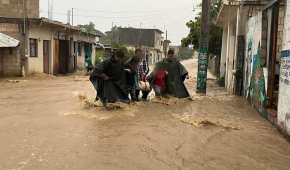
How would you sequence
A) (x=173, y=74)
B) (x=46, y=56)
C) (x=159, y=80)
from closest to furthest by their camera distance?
(x=159, y=80) < (x=173, y=74) < (x=46, y=56)

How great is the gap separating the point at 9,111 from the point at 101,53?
37.8 metres

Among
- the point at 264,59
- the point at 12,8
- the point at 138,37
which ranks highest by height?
the point at 12,8

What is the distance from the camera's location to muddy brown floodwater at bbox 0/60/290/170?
720 cm

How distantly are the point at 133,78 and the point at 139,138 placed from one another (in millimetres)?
4742

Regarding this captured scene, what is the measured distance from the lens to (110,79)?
1276 cm

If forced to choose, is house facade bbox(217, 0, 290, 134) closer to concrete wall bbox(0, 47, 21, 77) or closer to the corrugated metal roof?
the corrugated metal roof

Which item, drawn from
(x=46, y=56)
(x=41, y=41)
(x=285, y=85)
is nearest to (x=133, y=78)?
(x=285, y=85)

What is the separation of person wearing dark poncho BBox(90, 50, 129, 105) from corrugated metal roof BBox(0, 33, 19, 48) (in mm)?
12861

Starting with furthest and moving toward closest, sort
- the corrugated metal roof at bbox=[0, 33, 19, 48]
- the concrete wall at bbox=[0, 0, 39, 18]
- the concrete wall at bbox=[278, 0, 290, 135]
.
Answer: the concrete wall at bbox=[0, 0, 39, 18] → the corrugated metal roof at bbox=[0, 33, 19, 48] → the concrete wall at bbox=[278, 0, 290, 135]

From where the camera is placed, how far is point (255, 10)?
16375mm

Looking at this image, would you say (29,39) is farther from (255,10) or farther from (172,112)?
(172,112)

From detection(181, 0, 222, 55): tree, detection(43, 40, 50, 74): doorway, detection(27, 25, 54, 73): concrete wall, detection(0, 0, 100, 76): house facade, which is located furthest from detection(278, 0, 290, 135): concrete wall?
detection(181, 0, 222, 55): tree

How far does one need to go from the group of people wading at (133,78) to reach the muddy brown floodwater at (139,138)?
1.37 ft

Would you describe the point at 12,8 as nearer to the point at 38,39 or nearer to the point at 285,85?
the point at 38,39
